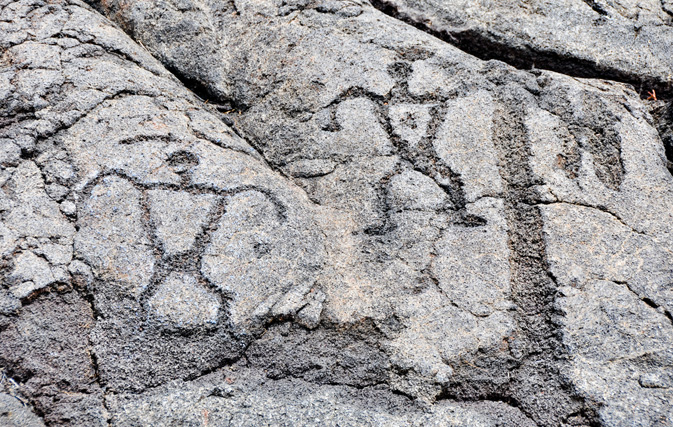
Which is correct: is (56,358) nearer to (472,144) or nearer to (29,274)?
(29,274)

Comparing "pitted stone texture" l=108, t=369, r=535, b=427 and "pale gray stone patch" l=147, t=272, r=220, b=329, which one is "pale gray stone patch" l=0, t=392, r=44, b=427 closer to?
"pitted stone texture" l=108, t=369, r=535, b=427

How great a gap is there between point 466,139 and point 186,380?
1.04 m

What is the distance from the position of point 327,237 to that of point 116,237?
54 cm

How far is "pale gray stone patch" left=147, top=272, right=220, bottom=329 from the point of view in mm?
1322

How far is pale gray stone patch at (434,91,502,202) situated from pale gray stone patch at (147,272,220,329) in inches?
30.0

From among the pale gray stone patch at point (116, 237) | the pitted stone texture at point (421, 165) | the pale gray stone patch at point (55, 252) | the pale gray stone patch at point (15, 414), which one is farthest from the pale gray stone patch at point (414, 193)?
the pale gray stone patch at point (15, 414)

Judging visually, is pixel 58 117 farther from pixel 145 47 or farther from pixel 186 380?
pixel 186 380

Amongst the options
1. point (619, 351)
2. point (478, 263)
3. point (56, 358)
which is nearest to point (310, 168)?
point (478, 263)

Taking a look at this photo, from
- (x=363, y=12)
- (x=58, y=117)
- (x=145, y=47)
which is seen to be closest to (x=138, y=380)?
(x=58, y=117)

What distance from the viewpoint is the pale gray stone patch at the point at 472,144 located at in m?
1.60

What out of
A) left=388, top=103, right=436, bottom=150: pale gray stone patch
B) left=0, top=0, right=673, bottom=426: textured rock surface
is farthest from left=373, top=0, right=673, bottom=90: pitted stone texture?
left=388, top=103, right=436, bottom=150: pale gray stone patch

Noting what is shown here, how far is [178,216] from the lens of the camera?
4.76 feet

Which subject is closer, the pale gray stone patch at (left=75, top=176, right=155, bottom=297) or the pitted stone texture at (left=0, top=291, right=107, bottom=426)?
the pitted stone texture at (left=0, top=291, right=107, bottom=426)

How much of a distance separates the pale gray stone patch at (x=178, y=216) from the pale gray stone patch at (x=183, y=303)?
82mm
